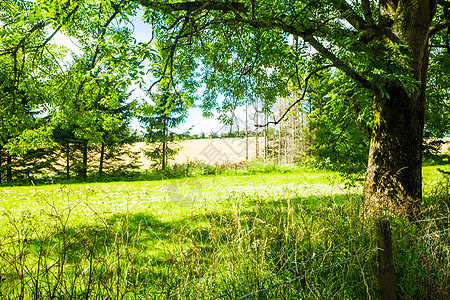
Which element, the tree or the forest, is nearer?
the forest

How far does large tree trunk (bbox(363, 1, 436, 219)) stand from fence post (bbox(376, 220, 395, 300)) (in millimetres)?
2459

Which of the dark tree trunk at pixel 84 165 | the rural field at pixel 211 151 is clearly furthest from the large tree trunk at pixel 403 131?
the dark tree trunk at pixel 84 165

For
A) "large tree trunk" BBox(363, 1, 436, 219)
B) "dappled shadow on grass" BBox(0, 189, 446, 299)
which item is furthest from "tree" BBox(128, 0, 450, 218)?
"dappled shadow on grass" BBox(0, 189, 446, 299)

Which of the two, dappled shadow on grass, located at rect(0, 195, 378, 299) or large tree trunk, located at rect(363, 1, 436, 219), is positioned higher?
large tree trunk, located at rect(363, 1, 436, 219)

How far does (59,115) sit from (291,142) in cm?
2141

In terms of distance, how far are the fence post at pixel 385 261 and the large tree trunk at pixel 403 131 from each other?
246cm

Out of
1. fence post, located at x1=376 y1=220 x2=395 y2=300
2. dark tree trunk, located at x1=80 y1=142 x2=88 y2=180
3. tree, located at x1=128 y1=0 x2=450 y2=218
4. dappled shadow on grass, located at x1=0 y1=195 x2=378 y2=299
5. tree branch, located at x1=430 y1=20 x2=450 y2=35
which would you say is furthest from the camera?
dark tree trunk, located at x1=80 y1=142 x2=88 y2=180

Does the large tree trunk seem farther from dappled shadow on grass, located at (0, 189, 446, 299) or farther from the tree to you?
dappled shadow on grass, located at (0, 189, 446, 299)

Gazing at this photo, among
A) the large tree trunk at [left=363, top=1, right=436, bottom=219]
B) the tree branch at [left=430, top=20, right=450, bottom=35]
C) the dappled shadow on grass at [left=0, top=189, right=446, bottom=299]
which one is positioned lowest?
the dappled shadow on grass at [left=0, top=189, right=446, bottom=299]

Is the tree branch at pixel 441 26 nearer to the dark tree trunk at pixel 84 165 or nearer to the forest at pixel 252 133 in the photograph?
the forest at pixel 252 133

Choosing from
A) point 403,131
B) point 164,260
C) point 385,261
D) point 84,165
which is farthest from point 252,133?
point 84,165

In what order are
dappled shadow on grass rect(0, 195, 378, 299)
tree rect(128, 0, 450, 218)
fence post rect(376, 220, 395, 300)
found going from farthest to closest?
tree rect(128, 0, 450, 218), fence post rect(376, 220, 395, 300), dappled shadow on grass rect(0, 195, 378, 299)

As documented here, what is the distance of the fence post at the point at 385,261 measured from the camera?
233cm

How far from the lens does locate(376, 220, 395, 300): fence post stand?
233 cm
